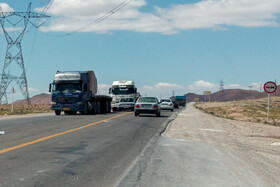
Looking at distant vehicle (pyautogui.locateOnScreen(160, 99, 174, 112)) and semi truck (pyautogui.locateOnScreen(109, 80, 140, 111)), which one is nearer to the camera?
semi truck (pyautogui.locateOnScreen(109, 80, 140, 111))

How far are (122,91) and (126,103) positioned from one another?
125 inches

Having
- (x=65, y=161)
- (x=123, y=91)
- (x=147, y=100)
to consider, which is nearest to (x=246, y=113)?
(x=123, y=91)

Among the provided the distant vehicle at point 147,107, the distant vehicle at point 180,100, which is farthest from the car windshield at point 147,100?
the distant vehicle at point 180,100

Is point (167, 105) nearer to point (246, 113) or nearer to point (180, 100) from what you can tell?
point (246, 113)

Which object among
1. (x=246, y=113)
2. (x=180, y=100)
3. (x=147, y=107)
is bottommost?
(x=246, y=113)

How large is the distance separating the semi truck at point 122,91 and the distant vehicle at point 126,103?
1.43 meters

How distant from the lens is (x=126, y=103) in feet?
141

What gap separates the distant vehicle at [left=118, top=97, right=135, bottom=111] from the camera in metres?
42.9

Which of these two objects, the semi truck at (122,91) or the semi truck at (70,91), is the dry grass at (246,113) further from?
the semi truck at (70,91)

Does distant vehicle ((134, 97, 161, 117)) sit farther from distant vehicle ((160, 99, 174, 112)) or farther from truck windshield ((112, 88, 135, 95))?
distant vehicle ((160, 99, 174, 112))

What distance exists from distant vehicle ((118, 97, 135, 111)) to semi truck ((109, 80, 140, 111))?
143cm

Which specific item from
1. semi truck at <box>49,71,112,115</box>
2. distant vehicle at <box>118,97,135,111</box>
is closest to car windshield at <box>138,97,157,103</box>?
semi truck at <box>49,71,112,115</box>

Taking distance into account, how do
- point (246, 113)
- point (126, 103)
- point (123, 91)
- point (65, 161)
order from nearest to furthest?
point (65, 161) < point (126, 103) < point (246, 113) < point (123, 91)

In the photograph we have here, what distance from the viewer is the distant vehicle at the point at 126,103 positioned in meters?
42.9
